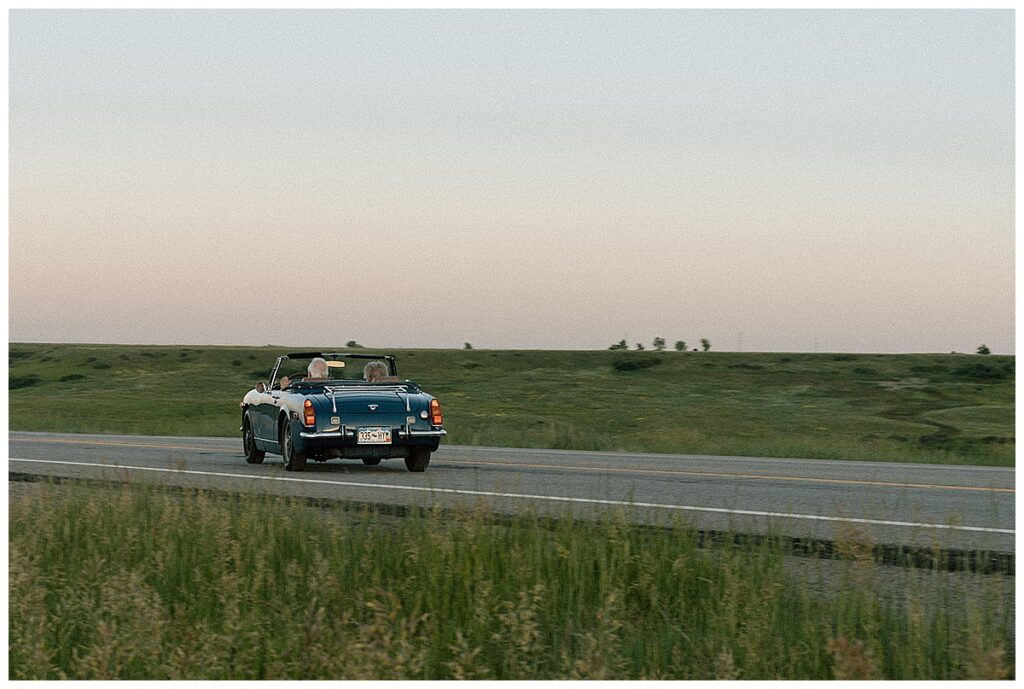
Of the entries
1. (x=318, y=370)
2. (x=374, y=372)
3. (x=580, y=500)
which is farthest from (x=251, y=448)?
(x=580, y=500)

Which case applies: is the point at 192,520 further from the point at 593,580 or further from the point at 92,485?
the point at 92,485

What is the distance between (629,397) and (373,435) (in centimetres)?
6166

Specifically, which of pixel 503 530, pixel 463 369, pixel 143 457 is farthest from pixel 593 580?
pixel 463 369

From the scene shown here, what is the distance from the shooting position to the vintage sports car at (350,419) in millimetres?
17562

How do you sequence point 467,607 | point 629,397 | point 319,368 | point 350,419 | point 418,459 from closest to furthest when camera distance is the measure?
point 467,607 < point 350,419 < point 418,459 < point 319,368 < point 629,397

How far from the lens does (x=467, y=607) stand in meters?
7.55

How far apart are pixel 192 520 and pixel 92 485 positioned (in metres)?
4.43

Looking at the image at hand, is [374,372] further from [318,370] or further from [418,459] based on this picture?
[418,459]

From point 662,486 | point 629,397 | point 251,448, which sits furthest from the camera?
point 629,397

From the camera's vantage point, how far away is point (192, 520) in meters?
Answer: 10.1

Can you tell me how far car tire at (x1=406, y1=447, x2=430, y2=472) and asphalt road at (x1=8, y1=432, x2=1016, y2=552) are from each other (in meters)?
0.27

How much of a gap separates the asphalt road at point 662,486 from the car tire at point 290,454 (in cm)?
24

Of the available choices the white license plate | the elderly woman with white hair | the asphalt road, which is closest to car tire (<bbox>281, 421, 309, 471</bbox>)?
the asphalt road

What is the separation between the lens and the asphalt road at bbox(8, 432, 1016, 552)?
38.3 ft
